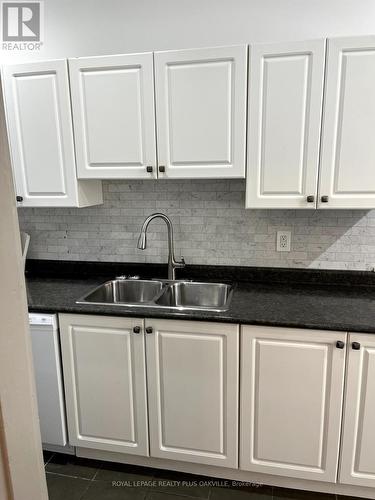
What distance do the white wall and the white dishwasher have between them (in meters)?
1.63

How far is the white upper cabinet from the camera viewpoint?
197 centimetres

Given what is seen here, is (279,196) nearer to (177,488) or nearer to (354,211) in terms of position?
(354,211)

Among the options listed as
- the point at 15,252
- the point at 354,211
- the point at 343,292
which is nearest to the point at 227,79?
the point at 354,211

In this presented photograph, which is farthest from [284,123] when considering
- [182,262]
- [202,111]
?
[182,262]

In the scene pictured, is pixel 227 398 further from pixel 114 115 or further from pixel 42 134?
pixel 42 134

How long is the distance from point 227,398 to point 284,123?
1351 mm

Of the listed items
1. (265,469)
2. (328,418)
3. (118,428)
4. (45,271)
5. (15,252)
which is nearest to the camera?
(15,252)

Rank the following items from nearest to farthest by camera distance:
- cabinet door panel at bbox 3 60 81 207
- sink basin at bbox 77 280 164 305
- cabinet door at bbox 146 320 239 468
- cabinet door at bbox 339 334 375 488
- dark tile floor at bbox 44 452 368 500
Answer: cabinet door at bbox 339 334 375 488 < cabinet door at bbox 146 320 239 468 < dark tile floor at bbox 44 452 368 500 < cabinet door panel at bbox 3 60 81 207 < sink basin at bbox 77 280 164 305

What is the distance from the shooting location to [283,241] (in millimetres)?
2186

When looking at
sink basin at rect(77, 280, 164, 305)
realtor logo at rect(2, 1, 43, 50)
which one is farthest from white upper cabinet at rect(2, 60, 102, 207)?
sink basin at rect(77, 280, 164, 305)

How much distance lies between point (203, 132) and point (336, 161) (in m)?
0.66

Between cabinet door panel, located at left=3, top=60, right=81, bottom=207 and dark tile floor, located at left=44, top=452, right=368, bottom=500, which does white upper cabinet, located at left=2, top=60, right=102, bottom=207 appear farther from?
dark tile floor, located at left=44, top=452, right=368, bottom=500

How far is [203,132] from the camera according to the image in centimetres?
186

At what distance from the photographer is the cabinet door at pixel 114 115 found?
74.1 inches
